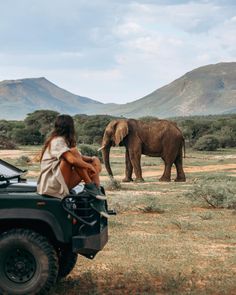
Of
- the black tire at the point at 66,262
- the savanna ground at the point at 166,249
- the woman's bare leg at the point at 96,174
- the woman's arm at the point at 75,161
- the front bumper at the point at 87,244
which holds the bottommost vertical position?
the savanna ground at the point at 166,249

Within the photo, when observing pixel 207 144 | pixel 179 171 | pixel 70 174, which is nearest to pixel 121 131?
pixel 179 171

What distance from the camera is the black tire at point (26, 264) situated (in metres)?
6.77

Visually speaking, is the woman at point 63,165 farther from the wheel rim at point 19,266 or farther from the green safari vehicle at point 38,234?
the wheel rim at point 19,266

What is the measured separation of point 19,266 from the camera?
685cm

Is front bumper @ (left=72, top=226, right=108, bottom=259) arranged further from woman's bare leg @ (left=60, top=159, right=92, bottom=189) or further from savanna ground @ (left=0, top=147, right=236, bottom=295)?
savanna ground @ (left=0, top=147, right=236, bottom=295)

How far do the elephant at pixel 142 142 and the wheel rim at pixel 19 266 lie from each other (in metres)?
17.4

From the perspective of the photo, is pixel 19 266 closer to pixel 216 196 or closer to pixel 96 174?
pixel 96 174

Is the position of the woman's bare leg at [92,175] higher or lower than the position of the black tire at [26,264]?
higher

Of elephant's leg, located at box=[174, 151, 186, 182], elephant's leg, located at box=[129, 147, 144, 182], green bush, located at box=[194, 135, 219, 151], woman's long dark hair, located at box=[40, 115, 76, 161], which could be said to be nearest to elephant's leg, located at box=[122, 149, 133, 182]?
elephant's leg, located at box=[129, 147, 144, 182]

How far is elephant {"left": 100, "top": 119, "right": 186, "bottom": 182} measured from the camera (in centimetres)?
2466

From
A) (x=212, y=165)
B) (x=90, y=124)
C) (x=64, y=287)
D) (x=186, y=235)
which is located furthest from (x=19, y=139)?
(x=64, y=287)

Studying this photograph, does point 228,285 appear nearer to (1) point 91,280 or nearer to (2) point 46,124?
(1) point 91,280

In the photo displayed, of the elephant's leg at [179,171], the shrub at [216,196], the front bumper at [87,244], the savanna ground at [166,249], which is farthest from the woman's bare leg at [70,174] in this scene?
the elephant's leg at [179,171]

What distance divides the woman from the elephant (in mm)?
16988
